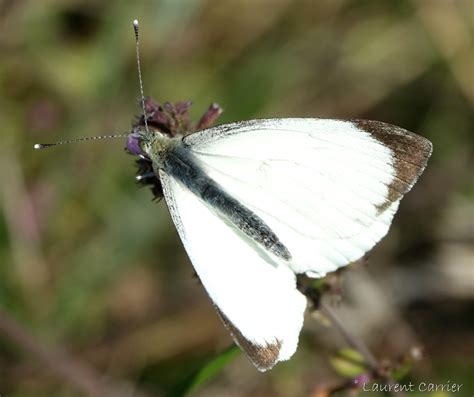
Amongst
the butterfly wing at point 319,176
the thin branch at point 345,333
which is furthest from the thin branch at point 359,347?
the butterfly wing at point 319,176

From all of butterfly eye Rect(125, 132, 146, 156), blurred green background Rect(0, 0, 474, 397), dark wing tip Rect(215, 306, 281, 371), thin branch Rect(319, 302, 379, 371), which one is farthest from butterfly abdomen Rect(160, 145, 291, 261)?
blurred green background Rect(0, 0, 474, 397)

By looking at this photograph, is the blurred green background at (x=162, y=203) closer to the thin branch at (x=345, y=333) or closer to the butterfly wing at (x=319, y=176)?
the thin branch at (x=345, y=333)

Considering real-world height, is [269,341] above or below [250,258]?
below

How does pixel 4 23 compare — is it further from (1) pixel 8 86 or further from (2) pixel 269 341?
(2) pixel 269 341

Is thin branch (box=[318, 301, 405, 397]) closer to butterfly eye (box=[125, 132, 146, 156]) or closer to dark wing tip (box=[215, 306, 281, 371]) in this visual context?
dark wing tip (box=[215, 306, 281, 371])

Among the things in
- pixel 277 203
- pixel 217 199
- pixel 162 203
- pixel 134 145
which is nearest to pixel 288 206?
pixel 277 203

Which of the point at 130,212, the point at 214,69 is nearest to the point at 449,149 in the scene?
the point at 214,69
